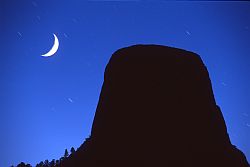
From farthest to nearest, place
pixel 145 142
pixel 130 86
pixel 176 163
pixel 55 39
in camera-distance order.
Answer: pixel 55 39
pixel 130 86
pixel 145 142
pixel 176 163

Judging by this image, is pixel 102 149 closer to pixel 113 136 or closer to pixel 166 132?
pixel 113 136

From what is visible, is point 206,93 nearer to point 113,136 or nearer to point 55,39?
point 113,136

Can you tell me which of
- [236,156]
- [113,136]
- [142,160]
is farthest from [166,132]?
[236,156]

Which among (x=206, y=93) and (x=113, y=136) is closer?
(x=113, y=136)

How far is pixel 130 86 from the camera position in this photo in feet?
60.1

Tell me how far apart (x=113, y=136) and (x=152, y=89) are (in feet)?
15.1

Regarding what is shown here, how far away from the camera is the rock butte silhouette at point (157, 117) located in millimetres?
15688

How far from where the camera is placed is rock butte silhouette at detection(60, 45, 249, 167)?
15688mm

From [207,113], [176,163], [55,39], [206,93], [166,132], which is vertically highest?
[55,39]

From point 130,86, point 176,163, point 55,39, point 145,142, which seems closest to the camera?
point 176,163

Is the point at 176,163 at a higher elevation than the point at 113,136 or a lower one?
lower

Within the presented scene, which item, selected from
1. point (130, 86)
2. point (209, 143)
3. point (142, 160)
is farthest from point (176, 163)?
point (130, 86)

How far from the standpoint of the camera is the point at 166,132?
647 inches

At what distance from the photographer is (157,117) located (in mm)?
16922
